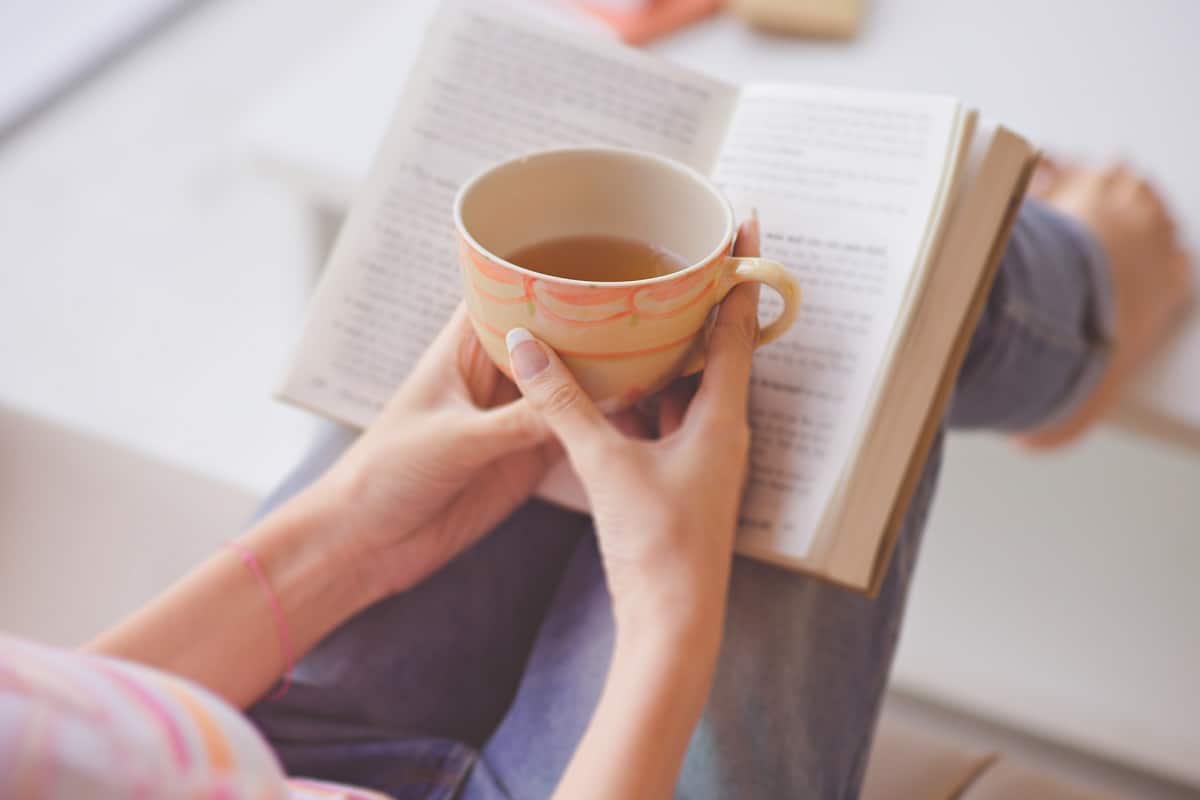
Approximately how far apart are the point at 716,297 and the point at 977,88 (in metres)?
0.77

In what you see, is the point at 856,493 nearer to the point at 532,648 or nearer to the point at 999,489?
the point at 532,648

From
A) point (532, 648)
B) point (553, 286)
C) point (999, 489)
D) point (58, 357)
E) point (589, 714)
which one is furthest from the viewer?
point (58, 357)

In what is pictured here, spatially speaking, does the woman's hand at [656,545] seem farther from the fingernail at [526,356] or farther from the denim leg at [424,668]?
the denim leg at [424,668]

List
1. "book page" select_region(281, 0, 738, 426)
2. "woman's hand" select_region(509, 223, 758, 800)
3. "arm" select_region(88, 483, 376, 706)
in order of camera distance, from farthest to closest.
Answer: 1. "book page" select_region(281, 0, 738, 426)
2. "arm" select_region(88, 483, 376, 706)
3. "woman's hand" select_region(509, 223, 758, 800)

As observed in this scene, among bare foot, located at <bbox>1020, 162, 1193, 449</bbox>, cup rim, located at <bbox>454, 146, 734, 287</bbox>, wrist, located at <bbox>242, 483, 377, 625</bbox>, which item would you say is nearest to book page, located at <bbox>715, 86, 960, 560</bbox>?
cup rim, located at <bbox>454, 146, 734, 287</bbox>

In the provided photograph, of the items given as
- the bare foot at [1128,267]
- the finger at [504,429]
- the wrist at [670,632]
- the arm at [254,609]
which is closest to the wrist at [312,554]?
the arm at [254,609]

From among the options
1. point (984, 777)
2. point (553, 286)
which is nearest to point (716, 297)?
point (553, 286)

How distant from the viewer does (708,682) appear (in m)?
0.45

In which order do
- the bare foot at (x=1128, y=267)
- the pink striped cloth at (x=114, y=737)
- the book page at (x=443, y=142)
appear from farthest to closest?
the bare foot at (x=1128, y=267) → the book page at (x=443, y=142) → the pink striped cloth at (x=114, y=737)

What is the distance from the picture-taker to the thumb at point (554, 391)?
17.8 inches

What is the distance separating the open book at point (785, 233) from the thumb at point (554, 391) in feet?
0.48

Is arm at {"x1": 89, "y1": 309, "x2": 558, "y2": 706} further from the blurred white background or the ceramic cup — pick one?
the blurred white background

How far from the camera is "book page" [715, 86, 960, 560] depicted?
55 cm

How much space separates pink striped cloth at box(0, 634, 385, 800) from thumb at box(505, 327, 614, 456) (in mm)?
206
